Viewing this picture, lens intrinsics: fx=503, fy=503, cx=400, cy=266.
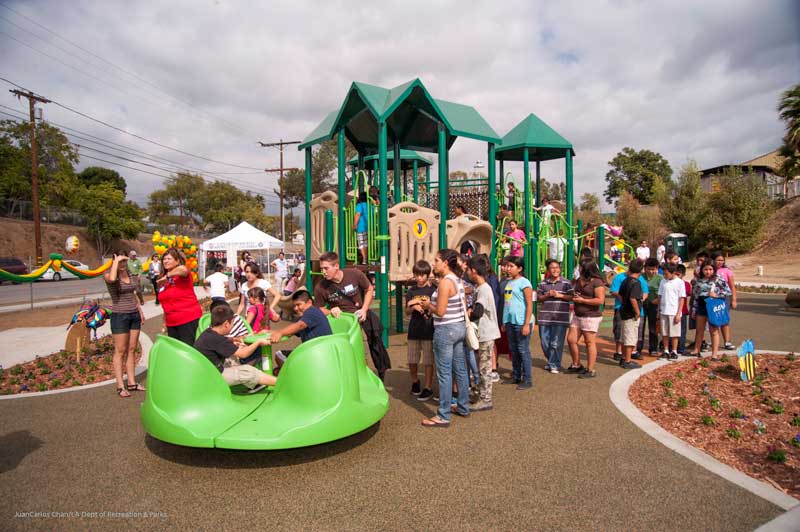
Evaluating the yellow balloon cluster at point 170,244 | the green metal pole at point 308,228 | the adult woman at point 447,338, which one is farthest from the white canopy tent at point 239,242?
the adult woman at point 447,338

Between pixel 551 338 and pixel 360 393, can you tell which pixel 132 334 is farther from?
pixel 551 338

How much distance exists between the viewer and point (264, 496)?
353 cm

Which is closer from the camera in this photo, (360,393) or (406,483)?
(406,483)

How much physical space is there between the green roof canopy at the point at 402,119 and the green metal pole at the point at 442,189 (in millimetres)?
258

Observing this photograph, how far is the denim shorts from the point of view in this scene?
596cm

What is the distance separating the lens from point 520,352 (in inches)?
249

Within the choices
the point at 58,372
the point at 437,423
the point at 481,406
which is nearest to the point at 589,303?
Result: the point at 481,406

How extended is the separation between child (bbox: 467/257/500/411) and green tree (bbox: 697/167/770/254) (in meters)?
33.7

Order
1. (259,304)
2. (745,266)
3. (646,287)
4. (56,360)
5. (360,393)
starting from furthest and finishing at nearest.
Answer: (745,266) → (56,360) → (646,287) → (259,304) → (360,393)

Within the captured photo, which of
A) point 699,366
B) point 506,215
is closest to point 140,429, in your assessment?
point 699,366

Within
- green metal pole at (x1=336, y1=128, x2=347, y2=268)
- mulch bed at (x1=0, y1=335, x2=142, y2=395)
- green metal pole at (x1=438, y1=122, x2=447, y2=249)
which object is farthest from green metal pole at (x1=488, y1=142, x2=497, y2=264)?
mulch bed at (x1=0, y1=335, x2=142, y2=395)

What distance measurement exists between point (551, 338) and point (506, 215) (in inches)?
217

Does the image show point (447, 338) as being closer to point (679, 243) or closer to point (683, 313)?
point (683, 313)

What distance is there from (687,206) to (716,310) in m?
32.9
